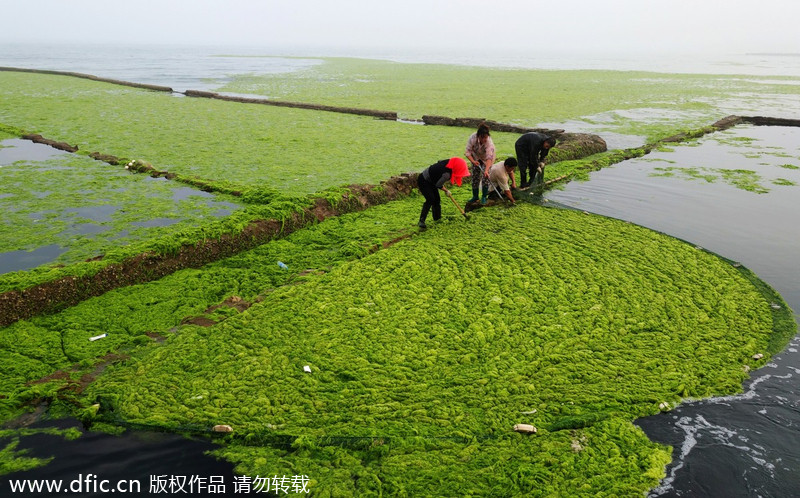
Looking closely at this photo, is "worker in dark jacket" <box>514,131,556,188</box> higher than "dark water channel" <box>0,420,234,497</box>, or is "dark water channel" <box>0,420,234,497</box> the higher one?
"worker in dark jacket" <box>514,131,556,188</box>

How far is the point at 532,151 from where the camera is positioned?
8703mm

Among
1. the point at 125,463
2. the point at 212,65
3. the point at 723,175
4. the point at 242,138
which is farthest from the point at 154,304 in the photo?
the point at 212,65

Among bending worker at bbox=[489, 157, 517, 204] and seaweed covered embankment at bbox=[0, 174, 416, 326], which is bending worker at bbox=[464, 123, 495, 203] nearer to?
bending worker at bbox=[489, 157, 517, 204]

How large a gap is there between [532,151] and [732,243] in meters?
3.26

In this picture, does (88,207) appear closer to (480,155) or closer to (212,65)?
(480,155)

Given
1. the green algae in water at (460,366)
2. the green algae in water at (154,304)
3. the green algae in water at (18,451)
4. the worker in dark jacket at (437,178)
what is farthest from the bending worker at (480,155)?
the green algae in water at (18,451)

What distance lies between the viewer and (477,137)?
25.5 feet

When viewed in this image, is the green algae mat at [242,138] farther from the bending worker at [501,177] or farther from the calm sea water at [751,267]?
the calm sea water at [751,267]

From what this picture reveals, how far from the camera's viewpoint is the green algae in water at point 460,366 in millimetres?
3244

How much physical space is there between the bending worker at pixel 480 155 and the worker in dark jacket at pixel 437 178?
94 cm

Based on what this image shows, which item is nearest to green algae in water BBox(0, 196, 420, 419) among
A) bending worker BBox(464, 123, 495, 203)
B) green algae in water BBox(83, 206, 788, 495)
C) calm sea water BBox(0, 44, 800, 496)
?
green algae in water BBox(83, 206, 788, 495)

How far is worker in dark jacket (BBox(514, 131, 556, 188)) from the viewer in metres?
8.57

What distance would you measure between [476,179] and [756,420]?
5.30 meters

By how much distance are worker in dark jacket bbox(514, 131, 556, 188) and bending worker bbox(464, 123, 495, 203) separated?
→ 41.0 inches
